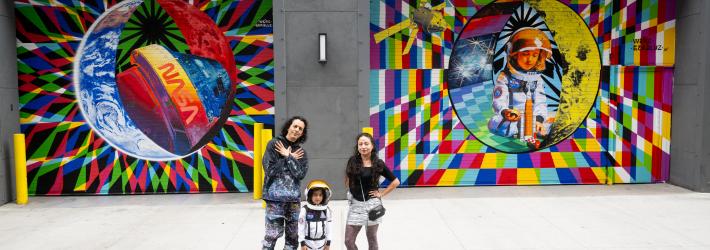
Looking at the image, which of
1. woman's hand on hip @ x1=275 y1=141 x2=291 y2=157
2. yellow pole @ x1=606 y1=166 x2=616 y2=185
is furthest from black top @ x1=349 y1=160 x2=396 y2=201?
yellow pole @ x1=606 y1=166 x2=616 y2=185

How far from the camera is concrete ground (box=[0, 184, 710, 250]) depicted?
20.8 ft

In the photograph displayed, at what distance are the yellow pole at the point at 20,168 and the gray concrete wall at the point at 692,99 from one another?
10.5 metres

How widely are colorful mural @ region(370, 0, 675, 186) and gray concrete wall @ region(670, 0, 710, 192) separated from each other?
0.19m

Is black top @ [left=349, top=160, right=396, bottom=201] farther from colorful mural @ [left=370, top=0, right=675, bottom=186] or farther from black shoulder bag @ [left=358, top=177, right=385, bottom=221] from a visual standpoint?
Result: colorful mural @ [left=370, top=0, right=675, bottom=186]

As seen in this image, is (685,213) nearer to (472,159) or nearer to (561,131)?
(561,131)

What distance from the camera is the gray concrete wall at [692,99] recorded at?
912cm

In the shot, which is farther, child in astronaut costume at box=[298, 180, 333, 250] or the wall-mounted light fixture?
the wall-mounted light fixture

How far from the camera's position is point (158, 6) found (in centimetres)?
905

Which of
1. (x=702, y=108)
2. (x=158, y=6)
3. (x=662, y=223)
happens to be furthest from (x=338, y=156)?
(x=702, y=108)

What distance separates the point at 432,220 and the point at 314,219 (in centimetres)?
277

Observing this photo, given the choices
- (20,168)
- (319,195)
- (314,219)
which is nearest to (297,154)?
(319,195)

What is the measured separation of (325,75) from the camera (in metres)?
8.54

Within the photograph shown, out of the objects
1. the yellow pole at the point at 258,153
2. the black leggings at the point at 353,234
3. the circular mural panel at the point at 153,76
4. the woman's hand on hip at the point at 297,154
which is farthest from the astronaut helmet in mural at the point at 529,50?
the woman's hand on hip at the point at 297,154

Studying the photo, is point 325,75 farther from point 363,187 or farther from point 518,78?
point 363,187
